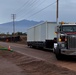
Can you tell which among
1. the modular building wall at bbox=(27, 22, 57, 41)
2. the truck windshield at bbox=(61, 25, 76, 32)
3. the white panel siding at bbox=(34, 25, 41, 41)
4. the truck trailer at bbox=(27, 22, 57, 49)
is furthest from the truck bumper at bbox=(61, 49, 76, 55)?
the white panel siding at bbox=(34, 25, 41, 41)

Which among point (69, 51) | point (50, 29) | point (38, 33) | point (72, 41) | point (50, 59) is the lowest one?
point (50, 59)

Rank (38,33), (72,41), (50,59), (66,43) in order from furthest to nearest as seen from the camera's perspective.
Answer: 1. (38,33)
2. (50,59)
3. (66,43)
4. (72,41)

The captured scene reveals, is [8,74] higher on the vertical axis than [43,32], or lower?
lower

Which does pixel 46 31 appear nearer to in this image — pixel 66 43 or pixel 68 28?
pixel 68 28

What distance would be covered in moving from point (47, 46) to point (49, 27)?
2153 millimetres

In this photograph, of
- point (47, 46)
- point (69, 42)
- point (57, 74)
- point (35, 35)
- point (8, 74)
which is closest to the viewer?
point (57, 74)

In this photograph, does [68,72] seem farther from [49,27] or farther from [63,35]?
[49,27]

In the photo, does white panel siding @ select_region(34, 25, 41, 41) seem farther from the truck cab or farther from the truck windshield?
the truck cab

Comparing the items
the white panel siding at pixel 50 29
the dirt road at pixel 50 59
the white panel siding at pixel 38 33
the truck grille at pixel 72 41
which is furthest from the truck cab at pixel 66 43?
the white panel siding at pixel 38 33

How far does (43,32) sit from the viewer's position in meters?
35.2

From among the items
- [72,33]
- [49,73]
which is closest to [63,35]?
[72,33]

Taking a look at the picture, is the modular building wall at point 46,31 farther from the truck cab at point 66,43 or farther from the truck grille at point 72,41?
the truck grille at point 72,41

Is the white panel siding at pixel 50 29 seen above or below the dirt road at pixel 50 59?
above

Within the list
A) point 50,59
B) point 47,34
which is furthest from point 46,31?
point 50,59
